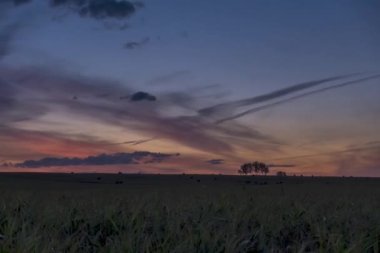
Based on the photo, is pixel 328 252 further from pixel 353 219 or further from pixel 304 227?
pixel 353 219

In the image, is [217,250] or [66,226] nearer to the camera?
[217,250]

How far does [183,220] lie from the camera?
6.01 metres

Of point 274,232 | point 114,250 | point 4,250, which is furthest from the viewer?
point 274,232

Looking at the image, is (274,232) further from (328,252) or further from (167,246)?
(167,246)

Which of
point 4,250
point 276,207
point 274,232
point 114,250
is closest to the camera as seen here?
point 4,250

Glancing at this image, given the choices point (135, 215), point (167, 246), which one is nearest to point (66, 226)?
point (135, 215)

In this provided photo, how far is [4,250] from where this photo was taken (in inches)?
165

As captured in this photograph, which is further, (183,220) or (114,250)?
(183,220)

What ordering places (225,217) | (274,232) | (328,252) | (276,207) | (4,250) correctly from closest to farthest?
1. (4,250)
2. (328,252)
3. (274,232)
4. (225,217)
5. (276,207)

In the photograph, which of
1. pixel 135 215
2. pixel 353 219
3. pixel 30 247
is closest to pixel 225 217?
pixel 135 215

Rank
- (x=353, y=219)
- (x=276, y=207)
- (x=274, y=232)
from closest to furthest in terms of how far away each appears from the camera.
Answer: (x=274, y=232)
(x=353, y=219)
(x=276, y=207)

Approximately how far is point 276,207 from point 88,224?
2.89m

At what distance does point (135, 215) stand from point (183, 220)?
0.50 meters

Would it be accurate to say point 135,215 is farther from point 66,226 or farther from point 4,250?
point 4,250
